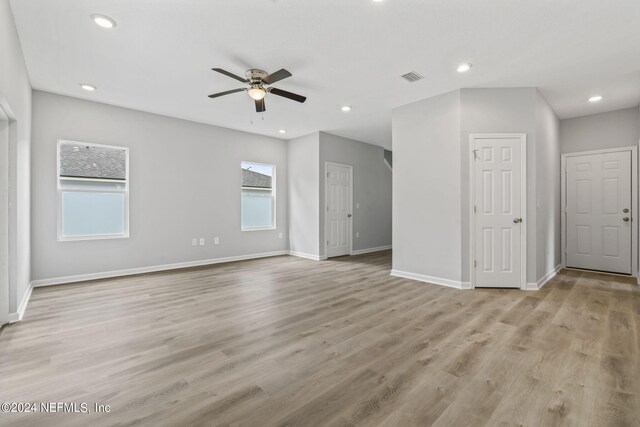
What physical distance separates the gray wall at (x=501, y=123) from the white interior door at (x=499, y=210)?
11 cm

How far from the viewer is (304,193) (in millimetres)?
6934

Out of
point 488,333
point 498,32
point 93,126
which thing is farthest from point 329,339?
point 93,126

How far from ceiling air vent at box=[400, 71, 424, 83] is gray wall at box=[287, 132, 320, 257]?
299cm

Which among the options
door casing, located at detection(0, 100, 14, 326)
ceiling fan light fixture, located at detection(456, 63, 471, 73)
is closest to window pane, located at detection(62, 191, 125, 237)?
door casing, located at detection(0, 100, 14, 326)

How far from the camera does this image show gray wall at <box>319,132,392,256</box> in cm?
675

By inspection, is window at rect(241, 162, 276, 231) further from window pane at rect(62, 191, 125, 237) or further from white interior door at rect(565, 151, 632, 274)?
white interior door at rect(565, 151, 632, 274)

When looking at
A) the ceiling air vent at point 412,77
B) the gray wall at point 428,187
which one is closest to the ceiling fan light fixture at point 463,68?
the ceiling air vent at point 412,77

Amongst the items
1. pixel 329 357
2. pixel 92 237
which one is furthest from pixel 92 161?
pixel 329 357

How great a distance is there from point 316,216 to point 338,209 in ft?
2.20

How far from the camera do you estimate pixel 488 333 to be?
2.71 m

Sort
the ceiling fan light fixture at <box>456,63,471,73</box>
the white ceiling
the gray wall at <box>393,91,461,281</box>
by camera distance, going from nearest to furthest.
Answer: the white ceiling < the ceiling fan light fixture at <box>456,63,471,73</box> < the gray wall at <box>393,91,461,281</box>

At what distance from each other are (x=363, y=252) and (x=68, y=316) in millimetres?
5838

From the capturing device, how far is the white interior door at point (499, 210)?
13.6 ft

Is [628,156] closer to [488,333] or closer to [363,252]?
[488,333]
